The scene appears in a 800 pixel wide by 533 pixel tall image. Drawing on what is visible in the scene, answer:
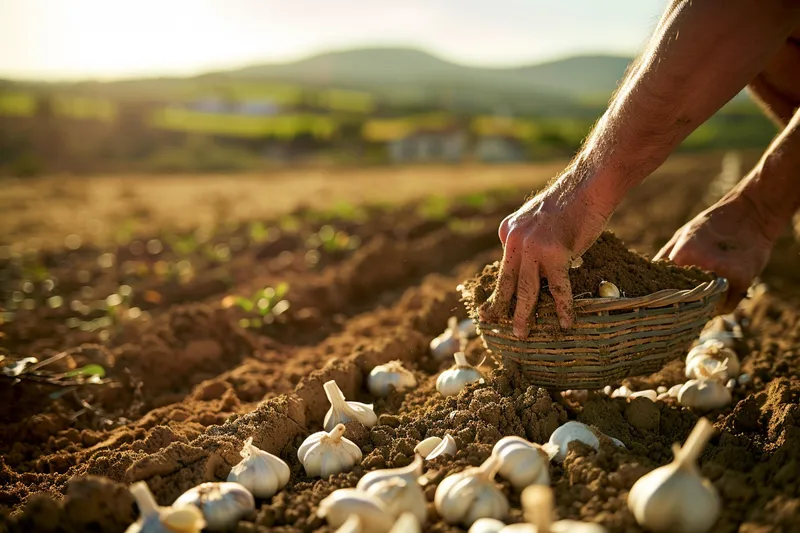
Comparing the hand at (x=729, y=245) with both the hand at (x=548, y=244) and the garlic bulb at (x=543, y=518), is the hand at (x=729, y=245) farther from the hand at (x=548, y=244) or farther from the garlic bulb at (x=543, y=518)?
the garlic bulb at (x=543, y=518)

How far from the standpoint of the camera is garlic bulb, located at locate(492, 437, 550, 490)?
7.00 feet

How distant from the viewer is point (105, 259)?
6.96 m

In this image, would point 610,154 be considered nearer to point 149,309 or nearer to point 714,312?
point 714,312

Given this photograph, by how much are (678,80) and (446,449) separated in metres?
1.47

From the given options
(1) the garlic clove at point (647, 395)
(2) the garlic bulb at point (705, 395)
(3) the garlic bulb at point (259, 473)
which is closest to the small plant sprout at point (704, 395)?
(2) the garlic bulb at point (705, 395)

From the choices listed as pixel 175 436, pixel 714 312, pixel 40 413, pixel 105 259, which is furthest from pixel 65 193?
pixel 714 312

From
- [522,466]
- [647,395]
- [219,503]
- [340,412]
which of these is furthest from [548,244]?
[219,503]

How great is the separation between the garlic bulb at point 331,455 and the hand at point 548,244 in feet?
2.48

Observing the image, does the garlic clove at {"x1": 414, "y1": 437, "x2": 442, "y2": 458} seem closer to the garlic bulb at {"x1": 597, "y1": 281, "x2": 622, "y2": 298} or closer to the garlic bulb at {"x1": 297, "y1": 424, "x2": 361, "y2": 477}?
the garlic bulb at {"x1": 297, "y1": 424, "x2": 361, "y2": 477}

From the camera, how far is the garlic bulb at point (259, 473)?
90.0 inches

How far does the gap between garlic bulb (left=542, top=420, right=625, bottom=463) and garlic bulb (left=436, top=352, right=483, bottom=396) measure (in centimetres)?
55

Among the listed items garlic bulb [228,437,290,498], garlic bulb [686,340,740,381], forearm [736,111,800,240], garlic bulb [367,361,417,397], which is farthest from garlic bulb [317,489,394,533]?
forearm [736,111,800,240]

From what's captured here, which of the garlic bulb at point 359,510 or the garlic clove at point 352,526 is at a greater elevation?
the garlic clove at point 352,526

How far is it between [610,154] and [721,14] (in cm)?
56
